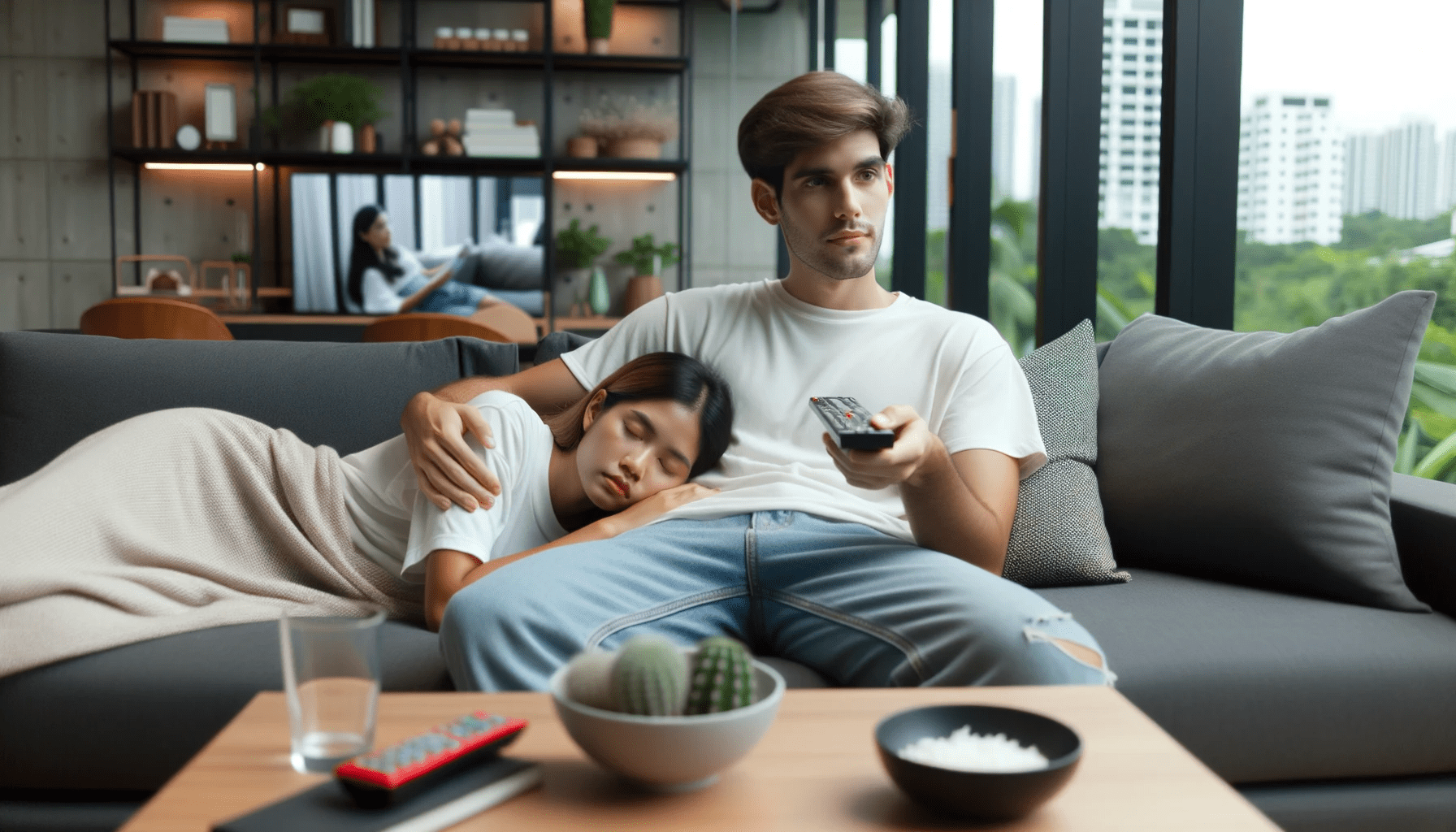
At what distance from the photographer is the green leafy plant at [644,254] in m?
5.59

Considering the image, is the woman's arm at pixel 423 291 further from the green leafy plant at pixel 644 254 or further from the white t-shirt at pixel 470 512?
the white t-shirt at pixel 470 512

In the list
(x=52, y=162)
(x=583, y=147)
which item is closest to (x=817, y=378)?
(x=583, y=147)

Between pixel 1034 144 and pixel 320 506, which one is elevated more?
pixel 1034 144

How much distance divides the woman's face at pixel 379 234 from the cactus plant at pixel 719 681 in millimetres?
5088

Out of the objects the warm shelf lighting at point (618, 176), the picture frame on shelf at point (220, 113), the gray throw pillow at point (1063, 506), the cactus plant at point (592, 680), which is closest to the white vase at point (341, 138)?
the picture frame on shelf at point (220, 113)

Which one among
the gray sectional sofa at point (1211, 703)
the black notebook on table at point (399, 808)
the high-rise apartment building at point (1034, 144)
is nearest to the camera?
the black notebook on table at point (399, 808)

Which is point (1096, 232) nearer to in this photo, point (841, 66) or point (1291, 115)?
point (1291, 115)

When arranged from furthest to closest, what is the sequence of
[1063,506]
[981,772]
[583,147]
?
[583,147] < [1063,506] < [981,772]

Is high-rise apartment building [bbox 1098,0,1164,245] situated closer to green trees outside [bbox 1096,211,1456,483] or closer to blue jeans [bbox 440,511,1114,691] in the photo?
green trees outside [bbox 1096,211,1456,483]

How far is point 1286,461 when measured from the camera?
1.52 meters

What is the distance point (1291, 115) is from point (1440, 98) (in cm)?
35

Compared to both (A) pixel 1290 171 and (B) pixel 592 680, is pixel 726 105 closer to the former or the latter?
(A) pixel 1290 171

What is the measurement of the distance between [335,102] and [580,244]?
1.36m

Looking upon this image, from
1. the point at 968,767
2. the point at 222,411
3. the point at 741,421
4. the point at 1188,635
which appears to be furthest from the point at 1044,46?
the point at 968,767
